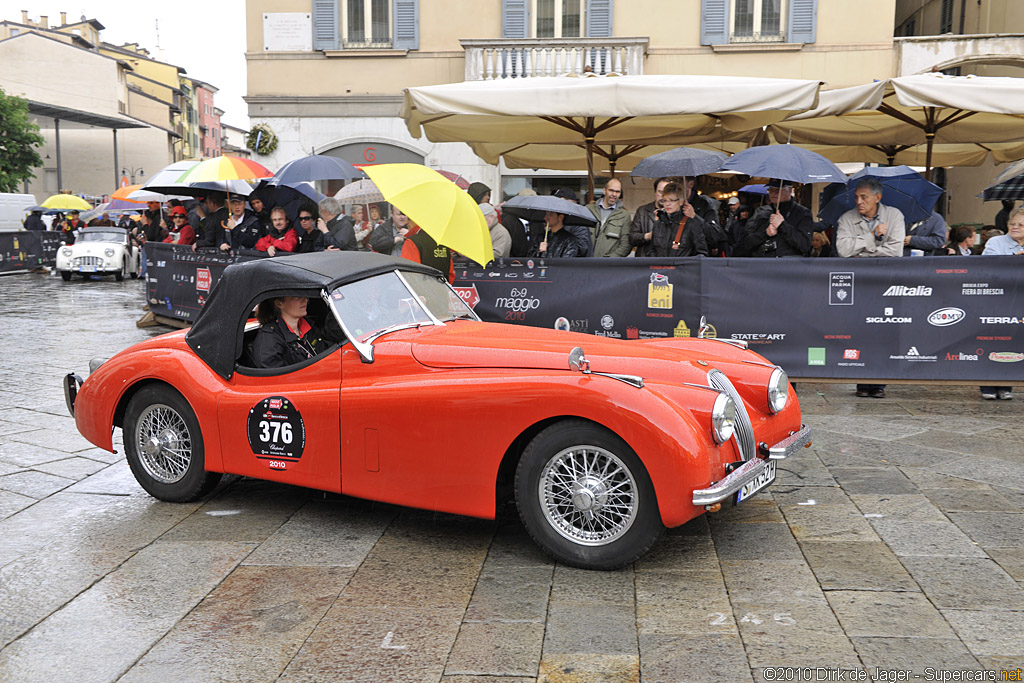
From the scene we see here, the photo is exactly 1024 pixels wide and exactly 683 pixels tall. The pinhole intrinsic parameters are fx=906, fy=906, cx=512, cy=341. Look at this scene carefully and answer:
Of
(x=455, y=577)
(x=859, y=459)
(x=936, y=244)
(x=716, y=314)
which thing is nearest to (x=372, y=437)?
(x=455, y=577)

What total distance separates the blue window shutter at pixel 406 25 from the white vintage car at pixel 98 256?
31.8 feet

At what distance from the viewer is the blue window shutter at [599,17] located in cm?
1927

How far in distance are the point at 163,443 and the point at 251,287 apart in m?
1.12

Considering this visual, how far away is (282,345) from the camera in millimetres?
5406

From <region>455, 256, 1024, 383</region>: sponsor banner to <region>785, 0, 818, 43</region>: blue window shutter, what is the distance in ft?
39.9

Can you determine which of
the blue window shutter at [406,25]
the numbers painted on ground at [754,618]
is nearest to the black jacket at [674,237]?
the numbers painted on ground at [754,618]

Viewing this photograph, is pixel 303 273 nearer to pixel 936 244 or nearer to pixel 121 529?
pixel 121 529

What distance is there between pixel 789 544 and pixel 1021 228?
5415mm

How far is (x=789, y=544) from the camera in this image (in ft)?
15.6

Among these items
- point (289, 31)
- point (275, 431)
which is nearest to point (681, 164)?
point (275, 431)

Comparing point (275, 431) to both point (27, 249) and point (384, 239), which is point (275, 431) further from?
point (27, 249)

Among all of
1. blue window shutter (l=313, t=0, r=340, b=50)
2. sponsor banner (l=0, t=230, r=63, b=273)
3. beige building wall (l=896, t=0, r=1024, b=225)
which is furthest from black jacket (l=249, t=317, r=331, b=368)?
sponsor banner (l=0, t=230, r=63, b=273)

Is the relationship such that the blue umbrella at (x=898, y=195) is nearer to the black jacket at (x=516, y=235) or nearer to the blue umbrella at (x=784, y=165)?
the blue umbrella at (x=784, y=165)

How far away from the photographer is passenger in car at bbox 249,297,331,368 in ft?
17.6
